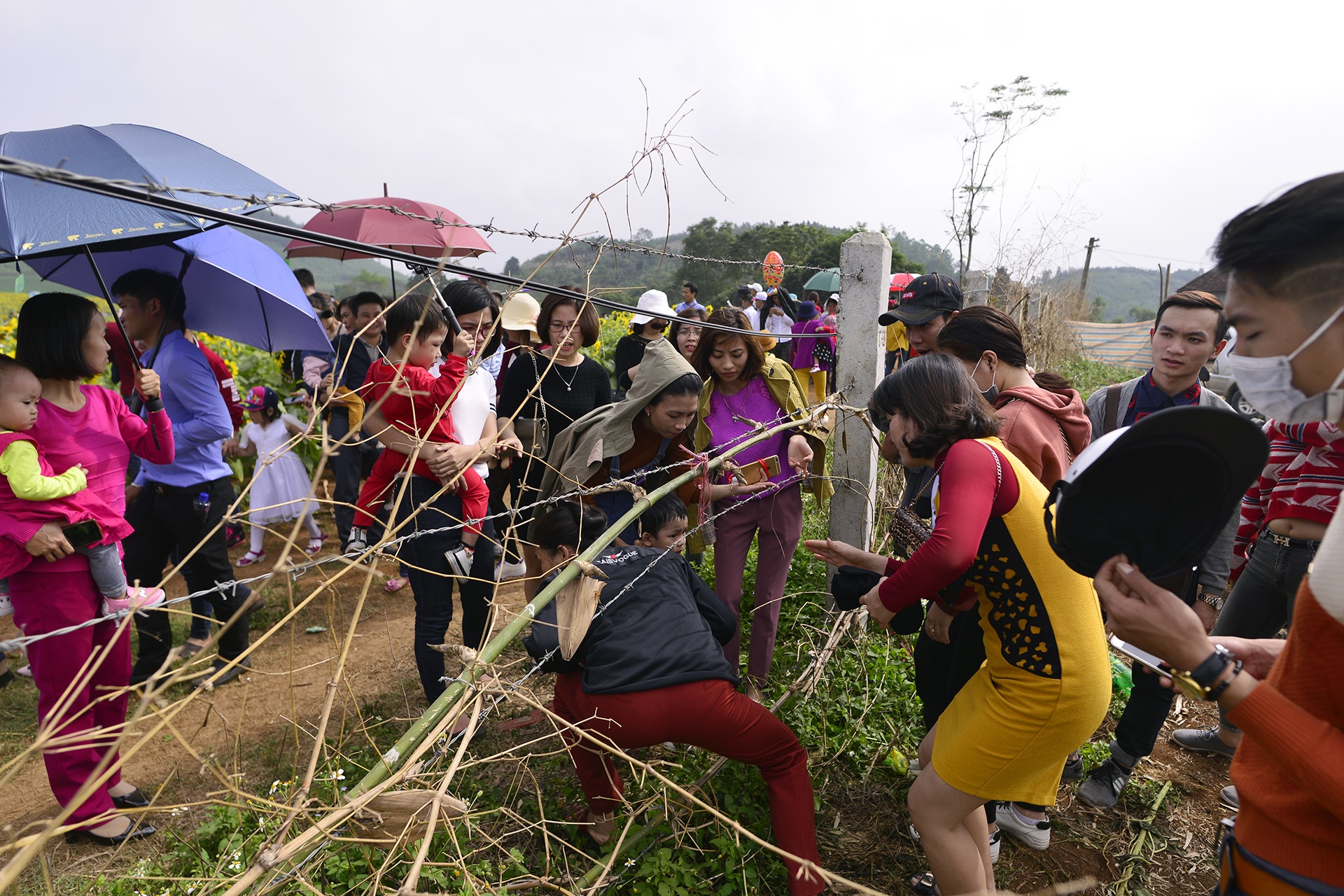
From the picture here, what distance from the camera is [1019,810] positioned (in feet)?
9.31

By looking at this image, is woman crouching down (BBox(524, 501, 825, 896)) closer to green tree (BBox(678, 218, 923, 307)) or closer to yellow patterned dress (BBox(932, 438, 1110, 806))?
yellow patterned dress (BBox(932, 438, 1110, 806))

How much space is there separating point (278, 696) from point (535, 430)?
6.95ft

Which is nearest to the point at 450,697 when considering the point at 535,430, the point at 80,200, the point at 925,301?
the point at 80,200

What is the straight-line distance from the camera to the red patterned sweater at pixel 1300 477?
2508 millimetres

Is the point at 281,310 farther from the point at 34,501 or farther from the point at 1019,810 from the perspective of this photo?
the point at 1019,810

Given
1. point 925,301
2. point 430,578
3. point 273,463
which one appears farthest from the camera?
point 273,463

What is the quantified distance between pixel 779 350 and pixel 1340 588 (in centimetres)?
1012

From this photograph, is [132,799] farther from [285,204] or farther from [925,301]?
[925,301]

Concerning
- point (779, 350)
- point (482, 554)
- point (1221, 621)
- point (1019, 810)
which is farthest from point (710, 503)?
point (779, 350)

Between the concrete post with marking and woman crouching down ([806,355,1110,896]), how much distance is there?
1485 mm

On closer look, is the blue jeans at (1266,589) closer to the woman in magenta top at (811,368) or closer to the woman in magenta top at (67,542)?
the woman in magenta top at (811,368)

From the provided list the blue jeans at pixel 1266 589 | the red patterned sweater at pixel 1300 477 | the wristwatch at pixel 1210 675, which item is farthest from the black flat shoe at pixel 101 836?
the red patterned sweater at pixel 1300 477

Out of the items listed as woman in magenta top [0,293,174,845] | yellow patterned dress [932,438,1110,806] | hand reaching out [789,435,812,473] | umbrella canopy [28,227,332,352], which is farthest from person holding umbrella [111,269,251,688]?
yellow patterned dress [932,438,1110,806]

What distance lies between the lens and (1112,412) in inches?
127
